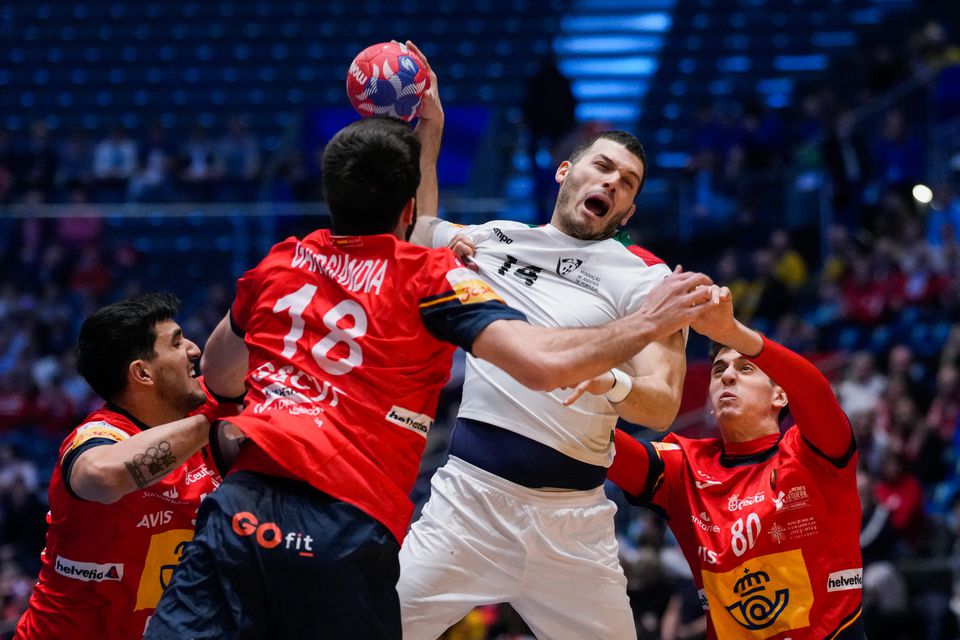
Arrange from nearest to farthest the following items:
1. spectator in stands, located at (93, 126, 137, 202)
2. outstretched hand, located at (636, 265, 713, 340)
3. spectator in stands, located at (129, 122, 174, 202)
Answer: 1. outstretched hand, located at (636, 265, 713, 340)
2. spectator in stands, located at (129, 122, 174, 202)
3. spectator in stands, located at (93, 126, 137, 202)

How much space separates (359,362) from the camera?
3709 millimetres

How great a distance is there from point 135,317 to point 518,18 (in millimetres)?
17589

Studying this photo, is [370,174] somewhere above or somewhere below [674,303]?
above

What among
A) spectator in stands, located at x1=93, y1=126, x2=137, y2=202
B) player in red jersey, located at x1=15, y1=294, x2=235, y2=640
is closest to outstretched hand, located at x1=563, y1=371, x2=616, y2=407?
player in red jersey, located at x1=15, y1=294, x2=235, y2=640

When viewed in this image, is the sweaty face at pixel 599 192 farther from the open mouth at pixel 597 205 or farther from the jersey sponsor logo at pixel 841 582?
the jersey sponsor logo at pixel 841 582

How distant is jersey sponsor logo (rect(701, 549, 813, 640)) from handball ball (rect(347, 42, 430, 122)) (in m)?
2.30

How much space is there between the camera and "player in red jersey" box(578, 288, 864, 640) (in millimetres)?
4805

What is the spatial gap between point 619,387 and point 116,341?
1.89 m

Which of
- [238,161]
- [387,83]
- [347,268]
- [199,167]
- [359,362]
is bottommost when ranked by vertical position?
[199,167]

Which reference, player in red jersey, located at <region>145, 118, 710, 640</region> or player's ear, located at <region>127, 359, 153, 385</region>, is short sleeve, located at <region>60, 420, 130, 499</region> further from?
player in red jersey, located at <region>145, 118, 710, 640</region>

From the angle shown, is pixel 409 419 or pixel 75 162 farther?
pixel 75 162

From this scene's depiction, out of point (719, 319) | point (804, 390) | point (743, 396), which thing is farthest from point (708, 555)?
point (719, 319)

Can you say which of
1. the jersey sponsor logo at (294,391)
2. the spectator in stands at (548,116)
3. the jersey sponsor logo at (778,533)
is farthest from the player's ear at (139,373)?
the spectator in stands at (548,116)

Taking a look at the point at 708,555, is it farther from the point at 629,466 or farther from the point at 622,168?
the point at 622,168
